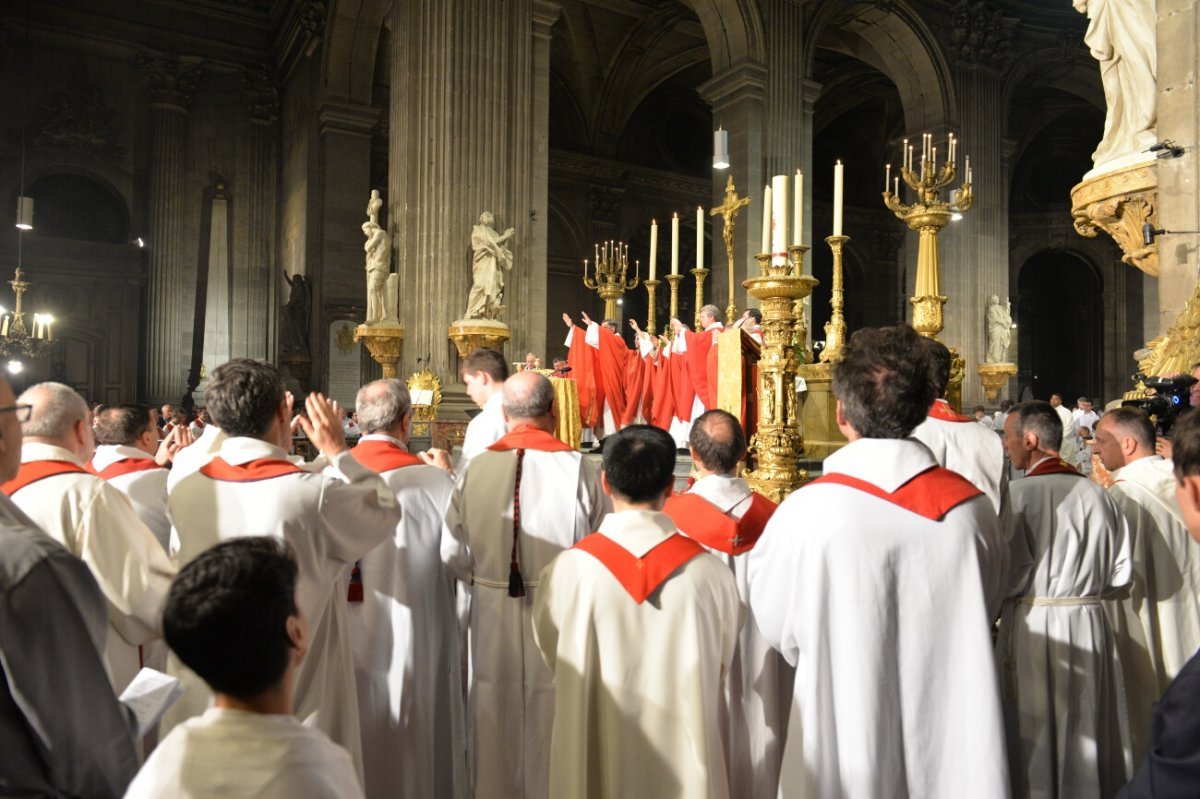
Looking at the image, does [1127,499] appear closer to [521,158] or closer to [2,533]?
[2,533]

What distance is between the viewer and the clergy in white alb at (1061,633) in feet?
10.2

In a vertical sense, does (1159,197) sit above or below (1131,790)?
above

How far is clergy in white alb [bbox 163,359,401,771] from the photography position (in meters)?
2.60

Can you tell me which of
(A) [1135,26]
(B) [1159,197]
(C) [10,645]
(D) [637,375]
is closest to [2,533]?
(C) [10,645]

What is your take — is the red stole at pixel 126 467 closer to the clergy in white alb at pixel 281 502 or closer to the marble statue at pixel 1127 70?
the clergy in white alb at pixel 281 502

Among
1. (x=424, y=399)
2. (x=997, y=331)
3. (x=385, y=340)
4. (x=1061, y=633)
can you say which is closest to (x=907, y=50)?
(x=997, y=331)

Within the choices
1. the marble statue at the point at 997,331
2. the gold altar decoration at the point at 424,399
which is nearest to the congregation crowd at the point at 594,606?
the gold altar decoration at the point at 424,399

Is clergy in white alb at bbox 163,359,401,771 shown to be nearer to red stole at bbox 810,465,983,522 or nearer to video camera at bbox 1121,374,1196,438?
red stole at bbox 810,465,983,522

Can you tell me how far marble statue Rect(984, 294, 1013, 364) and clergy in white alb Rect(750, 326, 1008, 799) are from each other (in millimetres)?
17645

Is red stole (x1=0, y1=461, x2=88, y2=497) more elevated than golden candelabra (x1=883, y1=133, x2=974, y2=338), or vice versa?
golden candelabra (x1=883, y1=133, x2=974, y2=338)

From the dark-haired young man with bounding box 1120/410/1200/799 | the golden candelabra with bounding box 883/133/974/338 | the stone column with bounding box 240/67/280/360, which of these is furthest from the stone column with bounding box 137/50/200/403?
the dark-haired young man with bounding box 1120/410/1200/799

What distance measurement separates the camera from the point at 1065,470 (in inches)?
126

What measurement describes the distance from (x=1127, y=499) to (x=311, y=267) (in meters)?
17.1

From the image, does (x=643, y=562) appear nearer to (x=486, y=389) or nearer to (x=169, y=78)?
(x=486, y=389)
